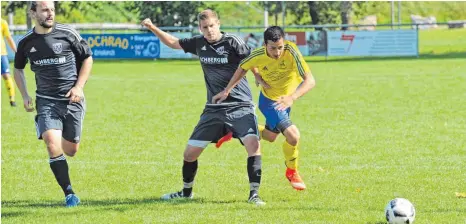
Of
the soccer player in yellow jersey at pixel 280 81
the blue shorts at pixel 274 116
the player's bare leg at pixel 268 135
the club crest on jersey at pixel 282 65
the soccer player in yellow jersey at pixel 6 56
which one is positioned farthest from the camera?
the soccer player in yellow jersey at pixel 6 56

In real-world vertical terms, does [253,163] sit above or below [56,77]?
below

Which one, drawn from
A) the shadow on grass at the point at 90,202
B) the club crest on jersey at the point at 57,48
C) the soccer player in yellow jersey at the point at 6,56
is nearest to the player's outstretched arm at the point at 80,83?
the club crest on jersey at the point at 57,48

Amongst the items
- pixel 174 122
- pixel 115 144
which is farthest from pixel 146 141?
pixel 174 122

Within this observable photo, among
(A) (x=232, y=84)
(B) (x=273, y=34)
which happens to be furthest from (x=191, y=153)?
(B) (x=273, y=34)

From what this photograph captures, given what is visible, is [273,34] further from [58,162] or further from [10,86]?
[10,86]

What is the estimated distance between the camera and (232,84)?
8.71 m

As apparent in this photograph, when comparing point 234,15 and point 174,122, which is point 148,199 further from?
point 234,15

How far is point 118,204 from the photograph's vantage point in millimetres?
8844

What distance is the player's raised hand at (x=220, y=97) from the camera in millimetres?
8727

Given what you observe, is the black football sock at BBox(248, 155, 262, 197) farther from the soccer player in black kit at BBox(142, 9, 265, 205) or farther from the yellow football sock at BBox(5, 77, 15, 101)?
the yellow football sock at BBox(5, 77, 15, 101)

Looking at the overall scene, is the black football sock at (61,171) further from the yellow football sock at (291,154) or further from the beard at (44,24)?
the yellow football sock at (291,154)

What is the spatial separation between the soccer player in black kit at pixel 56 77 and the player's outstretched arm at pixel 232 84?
4.28ft

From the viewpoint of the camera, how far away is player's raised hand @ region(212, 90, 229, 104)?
8.73 m

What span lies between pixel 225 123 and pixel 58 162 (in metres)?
1.66
